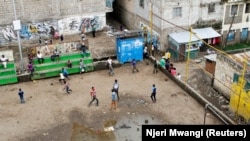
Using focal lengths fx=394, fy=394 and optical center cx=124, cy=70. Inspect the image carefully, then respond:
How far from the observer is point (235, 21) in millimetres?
34719

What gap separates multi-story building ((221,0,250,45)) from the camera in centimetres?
3394

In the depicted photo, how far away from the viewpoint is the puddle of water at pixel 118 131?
22.4 meters

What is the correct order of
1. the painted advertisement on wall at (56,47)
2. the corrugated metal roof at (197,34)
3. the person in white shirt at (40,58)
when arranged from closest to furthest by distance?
the person in white shirt at (40,58), the painted advertisement on wall at (56,47), the corrugated metal roof at (197,34)

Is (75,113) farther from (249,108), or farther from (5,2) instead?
(5,2)

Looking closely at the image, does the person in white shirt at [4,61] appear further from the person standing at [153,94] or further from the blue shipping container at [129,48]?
the person standing at [153,94]

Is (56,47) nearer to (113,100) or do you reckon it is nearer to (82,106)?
(82,106)

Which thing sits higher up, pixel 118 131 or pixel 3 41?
pixel 3 41

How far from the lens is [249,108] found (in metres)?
22.6

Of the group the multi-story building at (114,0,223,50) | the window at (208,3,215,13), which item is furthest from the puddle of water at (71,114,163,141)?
the window at (208,3,215,13)

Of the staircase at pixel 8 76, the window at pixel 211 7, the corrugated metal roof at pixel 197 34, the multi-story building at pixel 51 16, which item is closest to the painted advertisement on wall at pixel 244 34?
the corrugated metal roof at pixel 197 34

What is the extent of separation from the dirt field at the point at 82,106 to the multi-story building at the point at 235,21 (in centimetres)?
916

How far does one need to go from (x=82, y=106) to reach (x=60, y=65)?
18.2 feet

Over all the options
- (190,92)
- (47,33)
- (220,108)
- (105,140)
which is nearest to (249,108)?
(220,108)

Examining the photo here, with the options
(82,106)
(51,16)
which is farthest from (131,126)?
(51,16)
